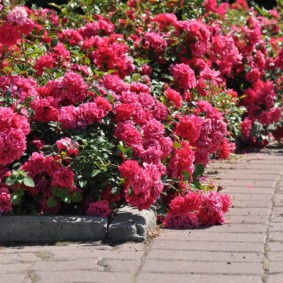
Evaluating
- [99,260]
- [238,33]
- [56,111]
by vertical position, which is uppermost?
[238,33]

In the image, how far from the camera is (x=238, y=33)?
800 centimetres

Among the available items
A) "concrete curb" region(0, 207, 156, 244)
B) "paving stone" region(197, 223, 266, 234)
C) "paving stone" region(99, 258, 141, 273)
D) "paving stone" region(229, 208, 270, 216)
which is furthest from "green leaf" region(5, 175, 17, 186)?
"paving stone" region(229, 208, 270, 216)

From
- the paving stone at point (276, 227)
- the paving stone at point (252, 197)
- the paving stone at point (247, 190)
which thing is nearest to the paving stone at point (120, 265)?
the paving stone at point (276, 227)

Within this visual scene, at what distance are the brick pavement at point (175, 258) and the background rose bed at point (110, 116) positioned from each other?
0.79 ft

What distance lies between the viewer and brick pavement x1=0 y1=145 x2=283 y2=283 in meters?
4.18

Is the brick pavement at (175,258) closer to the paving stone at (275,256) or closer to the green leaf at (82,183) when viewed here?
the paving stone at (275,256)

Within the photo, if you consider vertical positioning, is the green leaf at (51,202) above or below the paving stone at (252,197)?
above

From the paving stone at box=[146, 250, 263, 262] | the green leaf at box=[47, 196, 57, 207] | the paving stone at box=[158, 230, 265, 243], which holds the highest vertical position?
the green leaf at box=[47, 196, 57, 207]

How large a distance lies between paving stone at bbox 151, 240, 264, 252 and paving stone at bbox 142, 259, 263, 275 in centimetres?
25

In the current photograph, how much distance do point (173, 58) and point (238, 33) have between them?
1.46 meters

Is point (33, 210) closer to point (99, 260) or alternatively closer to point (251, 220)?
point (99, 260)

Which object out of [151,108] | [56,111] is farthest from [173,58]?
[56,111]

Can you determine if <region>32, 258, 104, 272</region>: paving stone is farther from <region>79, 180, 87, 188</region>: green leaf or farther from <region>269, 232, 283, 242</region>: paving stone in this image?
<region>269, 232, 283, 242</region>: paving stone

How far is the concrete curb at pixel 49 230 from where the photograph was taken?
4836mm
